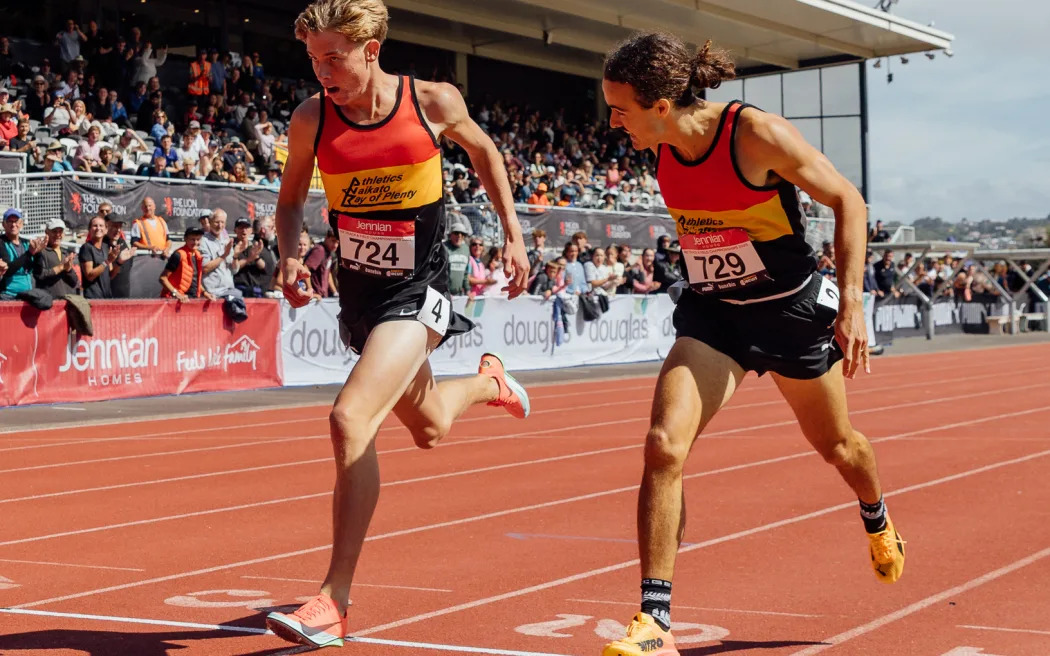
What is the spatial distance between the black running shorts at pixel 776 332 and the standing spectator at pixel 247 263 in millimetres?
12619

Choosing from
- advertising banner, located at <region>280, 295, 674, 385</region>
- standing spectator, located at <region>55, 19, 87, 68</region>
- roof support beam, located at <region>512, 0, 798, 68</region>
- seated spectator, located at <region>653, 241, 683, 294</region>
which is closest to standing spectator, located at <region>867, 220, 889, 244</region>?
roof support beam, located at <region>512, 0, 798, 68</region>

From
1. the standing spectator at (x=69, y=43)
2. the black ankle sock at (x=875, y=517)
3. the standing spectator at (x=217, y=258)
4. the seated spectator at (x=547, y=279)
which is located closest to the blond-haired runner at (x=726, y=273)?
the black ankle sock at (x=875, y=517)

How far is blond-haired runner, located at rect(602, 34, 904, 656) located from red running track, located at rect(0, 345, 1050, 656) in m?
0.64

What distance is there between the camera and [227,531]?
23.6 ft

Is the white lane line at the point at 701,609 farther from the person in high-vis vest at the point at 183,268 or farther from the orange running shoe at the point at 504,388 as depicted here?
the person in high-vis vest at the point at 183,268

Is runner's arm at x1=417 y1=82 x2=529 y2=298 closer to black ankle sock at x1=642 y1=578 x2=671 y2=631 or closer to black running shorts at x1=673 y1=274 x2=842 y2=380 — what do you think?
black running shorts at x1=673 y1=274 x2=842 y2=380

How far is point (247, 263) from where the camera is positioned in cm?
1689

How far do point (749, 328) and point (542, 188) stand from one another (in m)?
23.4

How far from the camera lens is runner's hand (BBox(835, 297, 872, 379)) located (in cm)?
449

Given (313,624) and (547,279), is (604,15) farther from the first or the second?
(313,624)

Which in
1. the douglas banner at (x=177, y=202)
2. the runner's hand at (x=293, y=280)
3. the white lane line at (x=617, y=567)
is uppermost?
the douglas banner at (x=177, y=202)

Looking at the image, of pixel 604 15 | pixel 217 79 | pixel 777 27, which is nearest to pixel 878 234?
pixel 777 27

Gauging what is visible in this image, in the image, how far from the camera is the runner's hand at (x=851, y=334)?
4488mm

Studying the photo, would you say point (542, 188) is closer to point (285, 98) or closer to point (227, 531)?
point (285, 98)
